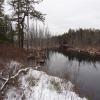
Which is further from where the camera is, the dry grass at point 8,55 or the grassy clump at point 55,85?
the dry grass at point 8,55

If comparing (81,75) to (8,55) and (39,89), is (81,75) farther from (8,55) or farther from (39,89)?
(39,89)

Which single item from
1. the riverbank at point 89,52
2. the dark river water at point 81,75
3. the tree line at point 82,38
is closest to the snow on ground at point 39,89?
the dark river water at point 81,75

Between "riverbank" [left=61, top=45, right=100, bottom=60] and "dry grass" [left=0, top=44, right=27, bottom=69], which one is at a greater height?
"dry grass" [left=0, top=44, right=27, bottom=69]

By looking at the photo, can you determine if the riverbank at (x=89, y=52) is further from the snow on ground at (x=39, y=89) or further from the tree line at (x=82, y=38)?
Result: the snow on ground at (x=39, y=89)

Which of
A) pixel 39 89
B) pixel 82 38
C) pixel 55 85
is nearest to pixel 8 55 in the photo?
pixel 55 85

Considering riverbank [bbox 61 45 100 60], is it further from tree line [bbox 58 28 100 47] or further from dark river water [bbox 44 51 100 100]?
dark river water [bbox 44 51 100 100]

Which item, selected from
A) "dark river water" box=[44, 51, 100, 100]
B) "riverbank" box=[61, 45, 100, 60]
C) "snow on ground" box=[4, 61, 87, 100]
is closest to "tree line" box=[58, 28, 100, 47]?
"riverbank" box=[61, 45, 100, 60]

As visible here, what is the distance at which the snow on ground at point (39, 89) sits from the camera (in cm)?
595

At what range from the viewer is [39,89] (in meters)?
6.64

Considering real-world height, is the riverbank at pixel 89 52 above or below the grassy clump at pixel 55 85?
below

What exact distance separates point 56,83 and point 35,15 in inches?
588

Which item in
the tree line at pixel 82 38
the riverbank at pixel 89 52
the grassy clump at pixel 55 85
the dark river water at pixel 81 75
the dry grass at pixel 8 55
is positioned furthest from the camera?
the tree line at pixel 82 38

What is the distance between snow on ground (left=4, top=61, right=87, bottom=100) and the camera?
595 centimetres

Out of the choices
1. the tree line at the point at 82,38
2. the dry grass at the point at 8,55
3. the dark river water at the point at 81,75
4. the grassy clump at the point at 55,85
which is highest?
the dry grass at the point at 8,55
